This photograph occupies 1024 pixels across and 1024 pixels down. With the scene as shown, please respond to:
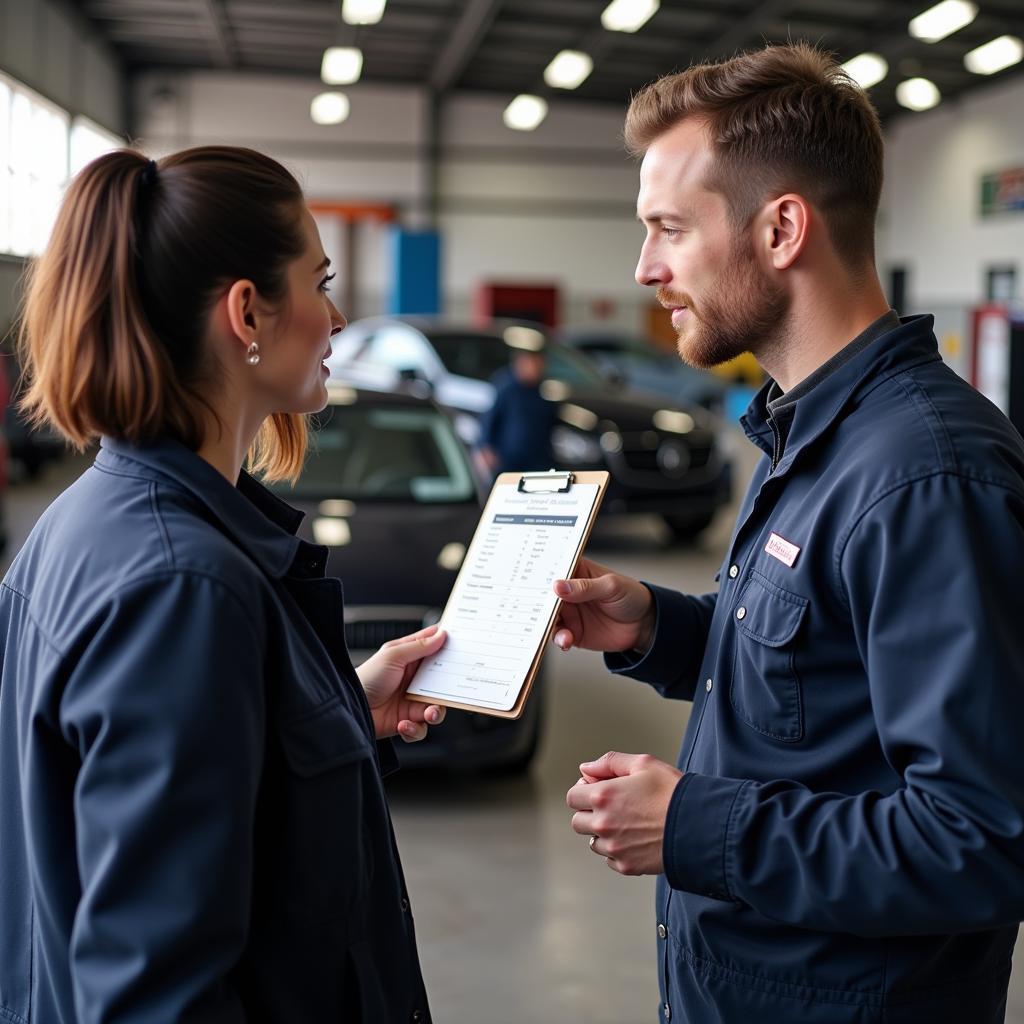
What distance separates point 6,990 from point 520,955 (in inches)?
92.4

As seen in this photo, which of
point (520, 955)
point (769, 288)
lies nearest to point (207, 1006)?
point (769, 288)

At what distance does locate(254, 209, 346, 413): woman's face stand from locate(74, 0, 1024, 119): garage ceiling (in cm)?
1485

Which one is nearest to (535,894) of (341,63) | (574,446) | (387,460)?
(387,460)

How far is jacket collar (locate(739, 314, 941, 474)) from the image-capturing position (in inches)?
59.6

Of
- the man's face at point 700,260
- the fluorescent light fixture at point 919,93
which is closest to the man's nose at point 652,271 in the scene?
the man's face at point 700,260

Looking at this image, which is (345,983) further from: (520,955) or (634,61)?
(634,61)

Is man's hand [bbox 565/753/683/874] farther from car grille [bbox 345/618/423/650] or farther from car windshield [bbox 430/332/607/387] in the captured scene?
car windshield [bbox 430/332/607/387]

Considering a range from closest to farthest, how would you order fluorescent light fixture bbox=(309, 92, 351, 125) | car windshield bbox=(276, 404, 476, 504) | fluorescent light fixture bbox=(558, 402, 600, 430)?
car windshield bbox=(276, 404, 476, 504), fluorescent light fixture bbox=(558, 402, 600, 430), fluorescent light fixture bbox=(309, 92, 351, 125)

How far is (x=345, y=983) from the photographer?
4.42ft

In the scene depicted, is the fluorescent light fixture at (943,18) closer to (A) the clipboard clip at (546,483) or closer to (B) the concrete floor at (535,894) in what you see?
(B) the concrete floor at (535,894)

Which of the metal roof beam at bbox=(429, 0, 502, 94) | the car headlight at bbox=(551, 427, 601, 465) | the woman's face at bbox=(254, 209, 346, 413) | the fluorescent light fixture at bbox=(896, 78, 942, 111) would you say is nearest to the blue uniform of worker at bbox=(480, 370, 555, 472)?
the car headlight at bbox=(551, 427, 601, 465)

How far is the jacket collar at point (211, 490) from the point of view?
130 cm

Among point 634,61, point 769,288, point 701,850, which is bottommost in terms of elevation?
point 701,850

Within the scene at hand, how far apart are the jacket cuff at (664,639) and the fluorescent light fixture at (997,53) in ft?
52.9
